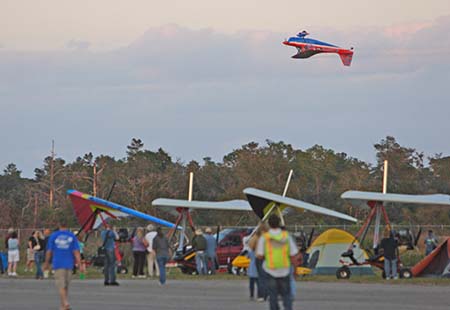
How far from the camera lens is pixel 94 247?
2254 inches

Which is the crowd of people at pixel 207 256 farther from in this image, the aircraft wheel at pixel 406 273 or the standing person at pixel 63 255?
the aircraft wheel at pixel 406 273

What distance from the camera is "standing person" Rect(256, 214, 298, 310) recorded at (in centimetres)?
1809

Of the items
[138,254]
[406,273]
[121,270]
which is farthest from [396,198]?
[121,270]

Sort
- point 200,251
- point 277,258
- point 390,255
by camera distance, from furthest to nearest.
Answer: point 200,251
point 390,255
point 277,258

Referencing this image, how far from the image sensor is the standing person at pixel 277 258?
18.1m

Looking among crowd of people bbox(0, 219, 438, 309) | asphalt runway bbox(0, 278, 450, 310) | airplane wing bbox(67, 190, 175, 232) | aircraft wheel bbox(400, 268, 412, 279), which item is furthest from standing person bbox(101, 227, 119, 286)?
airplane wing bbox(67, 190, 175, 232)

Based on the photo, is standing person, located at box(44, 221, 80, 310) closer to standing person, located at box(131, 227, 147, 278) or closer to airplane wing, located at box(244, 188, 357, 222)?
airplane wing, located at box(244, 188, 357, 222)

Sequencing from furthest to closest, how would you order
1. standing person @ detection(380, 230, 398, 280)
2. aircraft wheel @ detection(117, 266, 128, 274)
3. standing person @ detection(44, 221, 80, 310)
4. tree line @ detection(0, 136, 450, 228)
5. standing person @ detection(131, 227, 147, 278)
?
tree line @ detection(0, 136, 450, 228), aircraft wheel @ detection(117, 266, 128, 274), standing person @ detection(131, 227, 147, 278), standing person @ detection(380, 230, 398, 280), standing person @ detection(44, 221, 80, 310)

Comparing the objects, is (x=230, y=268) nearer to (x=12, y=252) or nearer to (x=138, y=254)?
(x=138, y=254)

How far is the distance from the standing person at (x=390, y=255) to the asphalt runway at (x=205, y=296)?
2336 mm

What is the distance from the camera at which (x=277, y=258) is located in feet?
59.4

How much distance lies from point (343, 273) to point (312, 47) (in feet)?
62.0

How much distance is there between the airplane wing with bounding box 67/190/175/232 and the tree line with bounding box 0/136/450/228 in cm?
2253

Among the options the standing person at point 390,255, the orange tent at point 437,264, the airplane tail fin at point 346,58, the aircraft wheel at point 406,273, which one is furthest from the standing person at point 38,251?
the airplane tail fin at point 346,58
